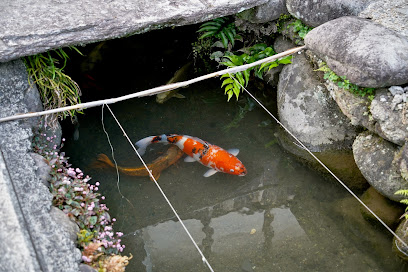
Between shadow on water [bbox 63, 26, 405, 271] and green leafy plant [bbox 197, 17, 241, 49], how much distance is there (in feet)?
4.31

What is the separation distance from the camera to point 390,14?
5.27 metres

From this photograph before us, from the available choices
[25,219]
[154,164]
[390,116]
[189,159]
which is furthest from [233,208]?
[25,219]

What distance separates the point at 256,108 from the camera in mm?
6906

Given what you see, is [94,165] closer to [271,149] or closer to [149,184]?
[149,184]

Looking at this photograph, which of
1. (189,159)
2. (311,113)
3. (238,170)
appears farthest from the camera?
(189,159)

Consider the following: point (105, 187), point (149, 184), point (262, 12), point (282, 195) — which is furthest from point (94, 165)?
point (262, 12)

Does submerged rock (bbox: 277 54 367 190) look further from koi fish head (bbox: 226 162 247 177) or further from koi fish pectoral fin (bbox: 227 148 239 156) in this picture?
koi fish head (bbox: 226 162 247 177)

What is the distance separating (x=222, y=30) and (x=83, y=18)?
2.61 m

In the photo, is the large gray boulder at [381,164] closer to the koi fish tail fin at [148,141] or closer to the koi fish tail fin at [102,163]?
the koi fish tail fin at [148,141]

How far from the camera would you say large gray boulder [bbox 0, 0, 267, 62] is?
4910 mm

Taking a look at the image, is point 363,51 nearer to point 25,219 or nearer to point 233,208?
point 233,208

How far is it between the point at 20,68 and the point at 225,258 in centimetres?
348

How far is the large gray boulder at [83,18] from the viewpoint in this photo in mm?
4910

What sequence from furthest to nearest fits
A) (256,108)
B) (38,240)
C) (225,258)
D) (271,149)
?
(256,108) → (271,149) → (225,258) → (38,240)
